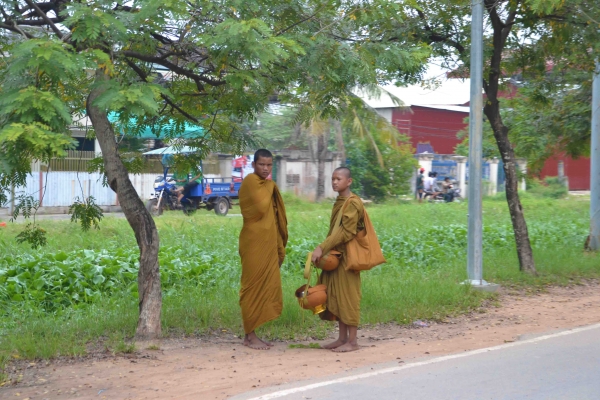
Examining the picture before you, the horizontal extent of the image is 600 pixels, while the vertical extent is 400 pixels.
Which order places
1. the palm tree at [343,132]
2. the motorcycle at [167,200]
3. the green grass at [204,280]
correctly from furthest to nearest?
the palm tree at [343,132], the motorcycle at [167,200], the green grass at [204,280]

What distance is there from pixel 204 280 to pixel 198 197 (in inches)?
505

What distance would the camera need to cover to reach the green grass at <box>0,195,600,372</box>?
7.33m

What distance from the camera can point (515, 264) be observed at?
1157 centimetres

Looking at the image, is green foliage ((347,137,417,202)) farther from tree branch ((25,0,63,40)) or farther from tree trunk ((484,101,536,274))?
tree branch ((25,0,63,40))

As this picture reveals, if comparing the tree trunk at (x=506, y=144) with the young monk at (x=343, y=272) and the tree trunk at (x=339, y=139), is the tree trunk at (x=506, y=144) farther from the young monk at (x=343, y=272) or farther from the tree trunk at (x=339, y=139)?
the tree trunk at (x=339, y=139)

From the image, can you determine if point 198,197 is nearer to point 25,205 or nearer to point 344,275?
point 25,205

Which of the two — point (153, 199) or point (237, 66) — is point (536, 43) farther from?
point (153, 199)

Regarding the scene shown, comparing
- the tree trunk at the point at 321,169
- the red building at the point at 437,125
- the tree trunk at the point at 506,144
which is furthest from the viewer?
the red building at the point at 437,125

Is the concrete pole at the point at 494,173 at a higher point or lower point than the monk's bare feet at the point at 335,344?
higher

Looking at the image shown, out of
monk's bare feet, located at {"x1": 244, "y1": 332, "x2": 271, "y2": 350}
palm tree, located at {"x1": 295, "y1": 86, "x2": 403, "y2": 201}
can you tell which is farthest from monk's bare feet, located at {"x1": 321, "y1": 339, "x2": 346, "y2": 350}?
palm tree, located at {"x1": 295, "y1": 86, "x2": 403, "y2": 201}

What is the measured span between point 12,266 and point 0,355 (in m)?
4.03

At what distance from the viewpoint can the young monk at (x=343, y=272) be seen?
21.3 ft

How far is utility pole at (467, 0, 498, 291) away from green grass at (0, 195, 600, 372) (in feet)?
1.88

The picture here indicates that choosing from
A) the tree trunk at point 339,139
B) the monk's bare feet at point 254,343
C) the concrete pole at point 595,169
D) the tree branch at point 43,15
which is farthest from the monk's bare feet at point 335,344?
the tree trunk at point 339,139
